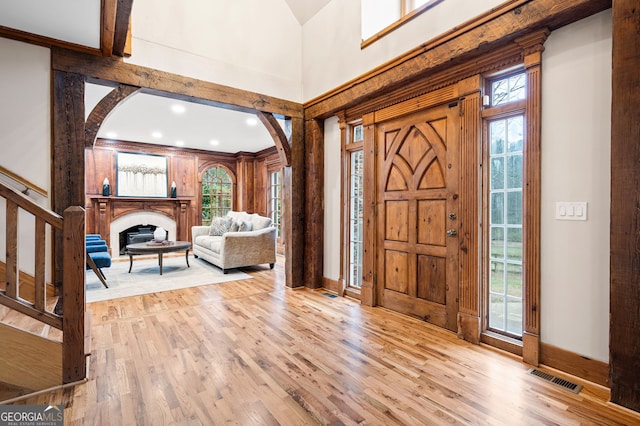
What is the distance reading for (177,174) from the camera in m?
8.02

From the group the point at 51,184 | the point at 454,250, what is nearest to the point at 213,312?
the point at 51,184

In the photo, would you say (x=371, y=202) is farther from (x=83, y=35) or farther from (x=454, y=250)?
(x=83, y=35)

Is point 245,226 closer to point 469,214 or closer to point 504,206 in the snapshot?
point 469,214

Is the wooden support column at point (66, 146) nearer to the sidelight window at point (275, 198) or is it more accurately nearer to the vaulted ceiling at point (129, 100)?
the vaulted ceiling at point (129, 100)

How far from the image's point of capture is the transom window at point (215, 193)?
8.51 metres

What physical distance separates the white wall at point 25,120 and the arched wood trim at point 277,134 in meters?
2.16

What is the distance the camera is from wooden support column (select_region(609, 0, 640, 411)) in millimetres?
1701

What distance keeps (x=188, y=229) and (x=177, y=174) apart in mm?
1428

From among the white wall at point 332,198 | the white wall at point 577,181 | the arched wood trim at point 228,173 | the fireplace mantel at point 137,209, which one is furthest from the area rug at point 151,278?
the white wall at point 577,181

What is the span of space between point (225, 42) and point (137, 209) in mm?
5359

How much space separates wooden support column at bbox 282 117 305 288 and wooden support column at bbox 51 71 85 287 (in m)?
2.29

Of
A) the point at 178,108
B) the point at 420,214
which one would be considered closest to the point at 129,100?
the point at 178,108

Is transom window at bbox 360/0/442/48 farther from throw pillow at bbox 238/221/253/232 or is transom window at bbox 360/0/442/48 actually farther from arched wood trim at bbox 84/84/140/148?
throw pillow at bbox 238/221/253/232

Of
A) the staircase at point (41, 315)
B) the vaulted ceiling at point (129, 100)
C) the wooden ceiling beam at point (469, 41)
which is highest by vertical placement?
the vaulted ceiling at point (129, 100)
